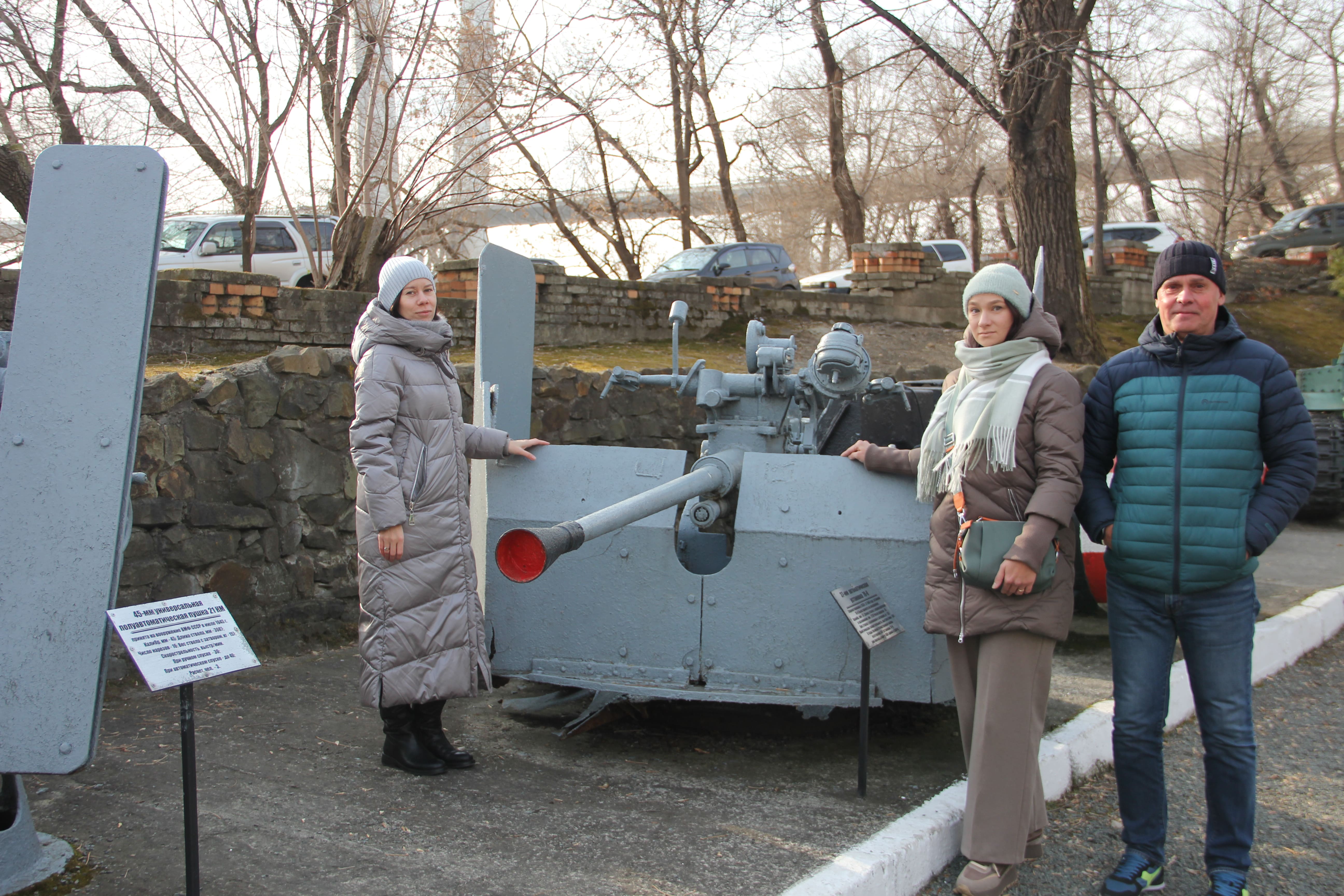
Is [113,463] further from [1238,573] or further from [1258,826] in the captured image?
[1258,826]

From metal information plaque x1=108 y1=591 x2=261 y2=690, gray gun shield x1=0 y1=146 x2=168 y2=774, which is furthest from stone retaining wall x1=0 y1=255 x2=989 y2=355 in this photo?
metal information plaque x1=108 y1=591 x2=261 y2=690

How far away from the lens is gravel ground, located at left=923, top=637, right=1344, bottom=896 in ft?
10.0

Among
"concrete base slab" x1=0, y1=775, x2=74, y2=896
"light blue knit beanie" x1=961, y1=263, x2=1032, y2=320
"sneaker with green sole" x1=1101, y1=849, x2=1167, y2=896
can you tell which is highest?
"light blue knit beanie" x1=961, y1=263, x2=1032, y2=320

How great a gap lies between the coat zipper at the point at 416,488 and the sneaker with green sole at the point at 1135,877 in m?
2.20

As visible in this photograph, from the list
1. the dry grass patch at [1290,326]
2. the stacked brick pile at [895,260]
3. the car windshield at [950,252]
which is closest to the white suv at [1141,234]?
the car windshield at [950,252]

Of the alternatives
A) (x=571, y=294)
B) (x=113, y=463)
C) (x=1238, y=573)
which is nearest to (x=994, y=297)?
(x=1238, y=573)

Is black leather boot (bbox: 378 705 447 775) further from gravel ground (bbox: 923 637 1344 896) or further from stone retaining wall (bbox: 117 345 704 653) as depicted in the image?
gravel ground (bbox: 923 637 1344 896)

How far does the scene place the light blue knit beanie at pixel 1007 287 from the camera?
292 centimetres

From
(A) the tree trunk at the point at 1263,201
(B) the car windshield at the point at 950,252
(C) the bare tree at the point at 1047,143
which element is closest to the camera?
(C) the bare tree at the point at 1047,143

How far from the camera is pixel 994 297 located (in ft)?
9.62

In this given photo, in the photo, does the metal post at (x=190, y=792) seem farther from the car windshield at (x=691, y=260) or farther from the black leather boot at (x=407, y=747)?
the car windshield at (x=691, y=260)

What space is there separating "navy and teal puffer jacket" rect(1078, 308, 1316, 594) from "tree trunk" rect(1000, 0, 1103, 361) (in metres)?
9.07

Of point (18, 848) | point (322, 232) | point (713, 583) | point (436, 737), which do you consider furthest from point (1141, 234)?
point (18, 848)

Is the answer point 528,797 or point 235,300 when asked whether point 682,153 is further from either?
point 528,797
